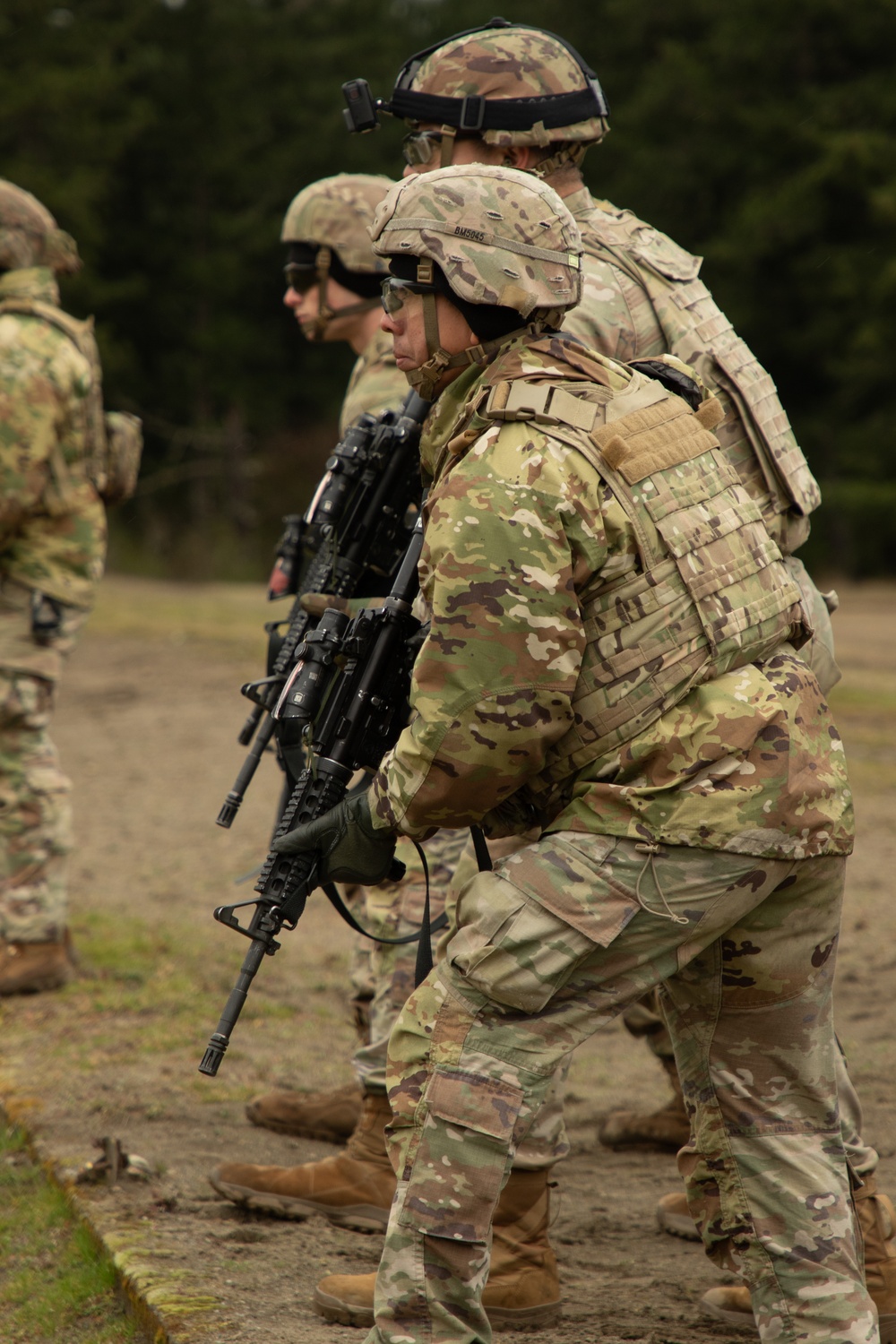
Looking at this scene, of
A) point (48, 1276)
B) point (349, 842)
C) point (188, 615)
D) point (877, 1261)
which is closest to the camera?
point (349, 842)

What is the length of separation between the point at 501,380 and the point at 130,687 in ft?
32.4

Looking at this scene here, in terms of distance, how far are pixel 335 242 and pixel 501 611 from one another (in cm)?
231

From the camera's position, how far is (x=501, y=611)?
8.68 feet

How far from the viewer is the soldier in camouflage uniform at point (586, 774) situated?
8.77 feet

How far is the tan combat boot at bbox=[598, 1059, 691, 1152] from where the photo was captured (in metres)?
4.60

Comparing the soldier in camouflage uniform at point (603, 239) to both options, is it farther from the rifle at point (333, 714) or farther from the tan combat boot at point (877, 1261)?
the tan combat boot at point (877, 1261)

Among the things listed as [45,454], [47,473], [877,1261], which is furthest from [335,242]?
[877,1261]

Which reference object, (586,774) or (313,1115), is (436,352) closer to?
(586,774)

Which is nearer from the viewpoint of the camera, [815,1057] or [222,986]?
[815,1057]

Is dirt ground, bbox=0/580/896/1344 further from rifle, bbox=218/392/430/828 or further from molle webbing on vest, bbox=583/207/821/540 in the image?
molle webbing on vest, bbox=583/207/821/540

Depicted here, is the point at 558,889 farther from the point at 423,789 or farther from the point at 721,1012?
the point at 721,1012

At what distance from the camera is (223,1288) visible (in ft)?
11.6

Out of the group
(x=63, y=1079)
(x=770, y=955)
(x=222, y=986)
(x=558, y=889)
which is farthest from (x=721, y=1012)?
(x=222, y=986)

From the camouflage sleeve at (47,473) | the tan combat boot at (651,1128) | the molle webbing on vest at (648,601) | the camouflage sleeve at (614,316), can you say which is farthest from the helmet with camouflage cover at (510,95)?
the tan combat boot at (651,1128)
